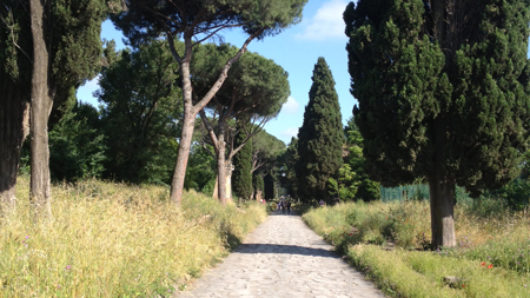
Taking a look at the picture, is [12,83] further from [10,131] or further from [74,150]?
[74,150]

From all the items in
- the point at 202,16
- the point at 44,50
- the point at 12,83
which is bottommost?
the point at 12,83

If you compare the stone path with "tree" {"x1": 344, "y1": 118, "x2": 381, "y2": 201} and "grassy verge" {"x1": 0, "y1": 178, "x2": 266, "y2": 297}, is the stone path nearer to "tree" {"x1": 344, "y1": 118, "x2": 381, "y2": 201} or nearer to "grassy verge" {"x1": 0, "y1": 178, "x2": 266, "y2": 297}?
"grassy verge" {"x1": 0, "y1": 178, "x2": 266, "y2": 297}

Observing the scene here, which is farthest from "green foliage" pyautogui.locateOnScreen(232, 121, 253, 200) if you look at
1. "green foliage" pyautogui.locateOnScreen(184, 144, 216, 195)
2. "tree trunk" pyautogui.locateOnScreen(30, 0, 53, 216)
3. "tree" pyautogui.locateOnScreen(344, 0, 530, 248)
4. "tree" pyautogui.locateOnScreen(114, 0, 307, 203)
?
"tree trunk" pyautogui.locateOnScreen(30, 0, 53, 216)

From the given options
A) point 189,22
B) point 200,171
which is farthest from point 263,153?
point 189,22

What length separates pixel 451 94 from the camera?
28.4ft

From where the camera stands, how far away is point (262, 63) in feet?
69.2

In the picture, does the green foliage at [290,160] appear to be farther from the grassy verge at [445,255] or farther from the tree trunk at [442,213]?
the tree trunk at [442,213]

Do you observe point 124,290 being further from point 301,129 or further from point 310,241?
point 301,129

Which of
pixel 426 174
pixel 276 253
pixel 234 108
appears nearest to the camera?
pixel 426 174

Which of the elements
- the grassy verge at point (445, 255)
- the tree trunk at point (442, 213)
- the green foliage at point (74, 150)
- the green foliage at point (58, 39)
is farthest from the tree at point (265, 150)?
the green foliage at point (58, 39)

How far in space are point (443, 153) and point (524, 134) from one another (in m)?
1.90

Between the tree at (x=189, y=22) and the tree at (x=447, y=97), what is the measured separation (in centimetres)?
475

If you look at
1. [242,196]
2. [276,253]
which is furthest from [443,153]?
[242,196]

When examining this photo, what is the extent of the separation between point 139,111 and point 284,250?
500 inches
